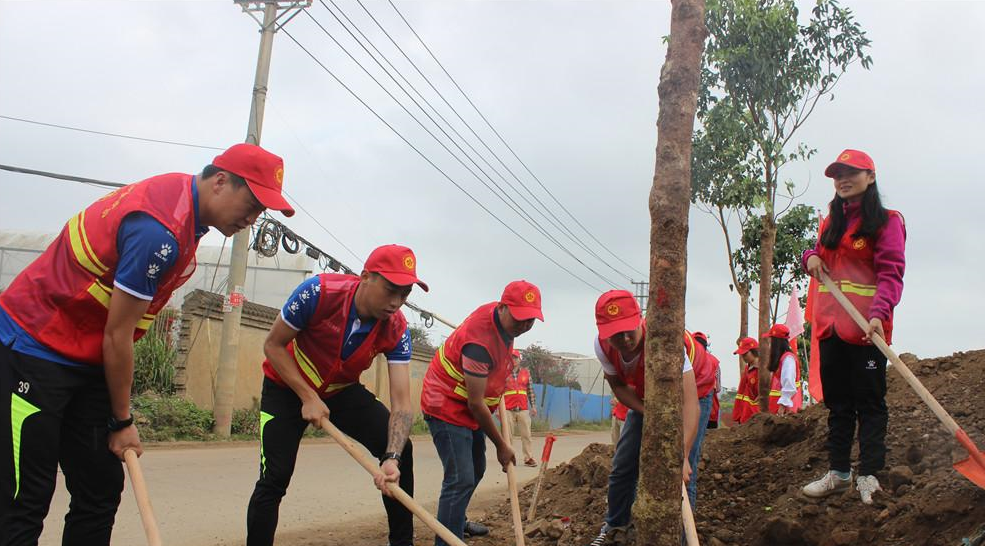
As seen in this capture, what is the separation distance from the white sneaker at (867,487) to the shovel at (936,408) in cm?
42

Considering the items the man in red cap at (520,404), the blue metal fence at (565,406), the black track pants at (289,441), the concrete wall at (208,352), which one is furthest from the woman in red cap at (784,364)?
the blue metal fence at (565,406)

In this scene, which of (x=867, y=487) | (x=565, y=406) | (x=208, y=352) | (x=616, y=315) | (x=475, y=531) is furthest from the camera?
(x=565, y=406)

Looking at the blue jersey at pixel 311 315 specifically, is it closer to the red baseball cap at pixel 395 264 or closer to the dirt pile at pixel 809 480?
the red baseball cap at pixel 395 264

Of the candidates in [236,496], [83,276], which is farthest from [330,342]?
[236,496]

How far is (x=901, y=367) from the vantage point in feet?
12.6

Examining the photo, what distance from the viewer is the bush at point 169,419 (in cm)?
1135

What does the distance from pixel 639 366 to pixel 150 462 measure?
7148 mm

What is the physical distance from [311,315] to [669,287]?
70.7 inches

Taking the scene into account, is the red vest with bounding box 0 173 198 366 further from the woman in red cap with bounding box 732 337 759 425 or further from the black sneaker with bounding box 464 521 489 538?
the woman in red cap with bounding box 732 337 759 425

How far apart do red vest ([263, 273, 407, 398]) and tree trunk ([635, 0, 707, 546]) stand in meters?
1.55

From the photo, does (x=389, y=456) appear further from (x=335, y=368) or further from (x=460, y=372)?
(x=460, y=372)

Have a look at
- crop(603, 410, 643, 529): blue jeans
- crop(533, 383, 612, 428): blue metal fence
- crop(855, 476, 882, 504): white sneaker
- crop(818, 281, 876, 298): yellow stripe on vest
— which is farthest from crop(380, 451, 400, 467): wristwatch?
crop(533, 383, 612, 428): blue metal fence

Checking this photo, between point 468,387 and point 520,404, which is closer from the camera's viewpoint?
point 468,387

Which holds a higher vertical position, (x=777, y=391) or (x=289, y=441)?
(x=777, y=391)
